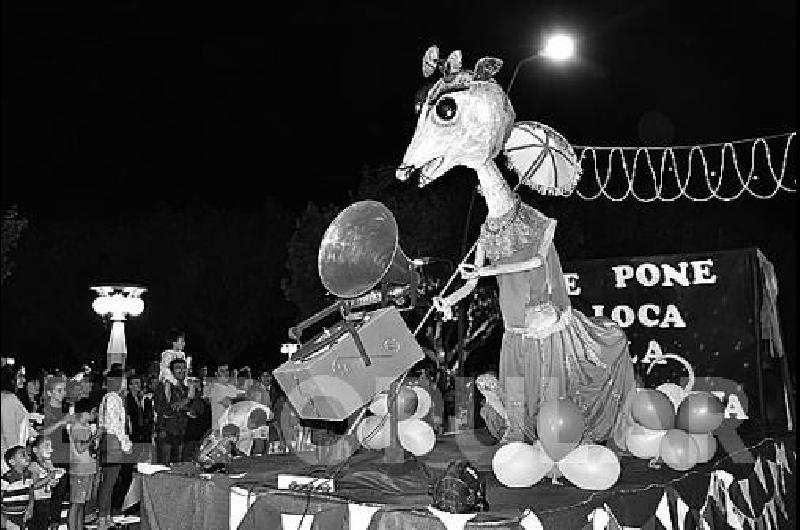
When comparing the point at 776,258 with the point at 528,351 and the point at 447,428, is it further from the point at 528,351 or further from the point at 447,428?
the point at 528,351

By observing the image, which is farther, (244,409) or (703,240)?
(703,240)

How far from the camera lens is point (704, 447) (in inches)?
192

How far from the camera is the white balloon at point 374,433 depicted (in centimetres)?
561

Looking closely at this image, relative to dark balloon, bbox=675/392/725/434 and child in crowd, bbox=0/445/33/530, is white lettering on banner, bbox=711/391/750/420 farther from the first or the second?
child in crowd, bbox=0/445/33/530

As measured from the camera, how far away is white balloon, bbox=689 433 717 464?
190 inches

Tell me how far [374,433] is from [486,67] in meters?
2.46

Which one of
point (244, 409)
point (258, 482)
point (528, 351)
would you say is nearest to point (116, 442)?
point (244, 409)

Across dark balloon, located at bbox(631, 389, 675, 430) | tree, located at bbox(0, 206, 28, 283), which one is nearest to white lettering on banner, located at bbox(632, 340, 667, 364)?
dark balloon, located at bbox(631, 389, 675, 430)

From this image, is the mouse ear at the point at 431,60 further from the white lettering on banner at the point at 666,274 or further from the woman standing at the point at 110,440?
the white lettering on banner at the point at 666,274

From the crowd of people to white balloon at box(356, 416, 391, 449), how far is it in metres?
1.14

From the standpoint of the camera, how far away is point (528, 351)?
521 centimetres

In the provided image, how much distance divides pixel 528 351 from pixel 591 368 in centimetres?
40

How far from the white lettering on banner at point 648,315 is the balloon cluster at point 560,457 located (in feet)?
23.2

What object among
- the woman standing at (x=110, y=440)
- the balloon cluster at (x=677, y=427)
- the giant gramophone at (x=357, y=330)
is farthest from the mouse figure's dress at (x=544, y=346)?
the woman standing at (x=110, y=440)
